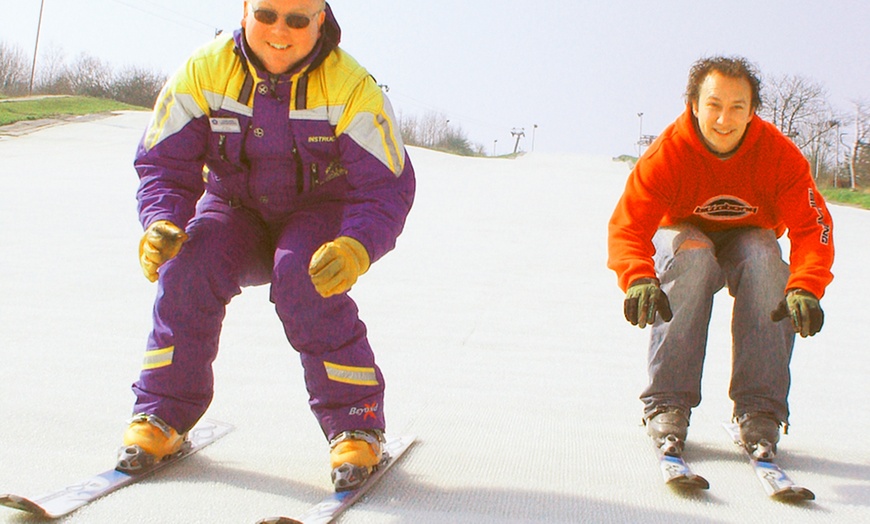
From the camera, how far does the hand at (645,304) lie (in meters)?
2.13

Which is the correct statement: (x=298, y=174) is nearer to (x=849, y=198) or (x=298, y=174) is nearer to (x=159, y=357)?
(x=159, y=357)

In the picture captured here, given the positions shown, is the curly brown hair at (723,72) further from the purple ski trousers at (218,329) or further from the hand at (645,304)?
the purple ski trousers at (218,329)

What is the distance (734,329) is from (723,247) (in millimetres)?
276

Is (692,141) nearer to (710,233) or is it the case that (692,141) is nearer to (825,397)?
(710,233)

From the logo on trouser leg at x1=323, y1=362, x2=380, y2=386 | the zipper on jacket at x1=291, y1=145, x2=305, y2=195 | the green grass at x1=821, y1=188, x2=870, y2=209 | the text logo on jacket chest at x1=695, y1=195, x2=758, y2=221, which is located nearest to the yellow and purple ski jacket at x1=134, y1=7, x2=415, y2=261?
the zipper on jacket at x1=291, y1=145, x2=305, y2=195

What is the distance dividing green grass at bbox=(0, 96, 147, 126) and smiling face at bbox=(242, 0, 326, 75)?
18.6m

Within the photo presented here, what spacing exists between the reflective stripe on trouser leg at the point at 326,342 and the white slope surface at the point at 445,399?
16cm

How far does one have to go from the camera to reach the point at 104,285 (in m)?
5.04

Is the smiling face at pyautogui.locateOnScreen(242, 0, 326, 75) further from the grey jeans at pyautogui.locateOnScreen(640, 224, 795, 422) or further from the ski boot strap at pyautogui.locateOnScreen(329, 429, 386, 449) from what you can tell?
the grey jeans at pyautogui.locateOnScreen(640, 224, 795, 422)

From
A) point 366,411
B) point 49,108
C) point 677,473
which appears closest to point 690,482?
point 677,473

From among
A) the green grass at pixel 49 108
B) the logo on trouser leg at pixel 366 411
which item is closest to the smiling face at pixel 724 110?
the logo on trouser leg at pixel 366 411

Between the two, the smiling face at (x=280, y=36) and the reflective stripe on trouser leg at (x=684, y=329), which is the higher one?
the smiling face at (x=280, y=36)

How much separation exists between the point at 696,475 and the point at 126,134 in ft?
60.7

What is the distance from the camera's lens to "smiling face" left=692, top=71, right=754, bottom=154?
234cm
